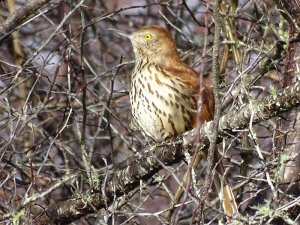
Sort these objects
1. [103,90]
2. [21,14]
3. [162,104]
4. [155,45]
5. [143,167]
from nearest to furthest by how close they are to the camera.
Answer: [143,167] < [21,14] < [162,104] < [155,45] < [103,90]

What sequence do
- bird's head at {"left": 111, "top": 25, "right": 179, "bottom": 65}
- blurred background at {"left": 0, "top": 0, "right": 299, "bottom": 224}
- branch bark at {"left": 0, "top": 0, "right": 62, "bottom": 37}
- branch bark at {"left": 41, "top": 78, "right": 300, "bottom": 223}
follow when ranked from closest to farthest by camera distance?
branch bark at {"left": 41, "top": 78, "right": 300, "bottom": 223}
blurred background at {"left": 0, "top": 0, "right": 299, "bottom": 224}
branch bark at {"left": 0, "top": 0, "right": 62, "bottom": 37}
bird's head at {"left": 111, "top": 25, "right": 179, "bottom": 65}

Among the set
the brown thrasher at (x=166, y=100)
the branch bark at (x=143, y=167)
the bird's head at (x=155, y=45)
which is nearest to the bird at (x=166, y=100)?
the brown thrasher at (x=166, y=100)

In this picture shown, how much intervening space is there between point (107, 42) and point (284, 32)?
3.60 meters

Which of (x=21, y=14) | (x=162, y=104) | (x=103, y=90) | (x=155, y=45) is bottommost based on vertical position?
(x=103, y=90)

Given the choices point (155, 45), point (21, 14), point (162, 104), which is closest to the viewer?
point (21, 14)

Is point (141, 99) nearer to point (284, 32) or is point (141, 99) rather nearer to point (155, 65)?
point (155, 65)

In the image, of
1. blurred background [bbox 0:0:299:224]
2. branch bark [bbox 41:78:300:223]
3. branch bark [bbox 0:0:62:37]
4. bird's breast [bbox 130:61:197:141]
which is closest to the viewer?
branch bark [bbox 41:78:300:223]

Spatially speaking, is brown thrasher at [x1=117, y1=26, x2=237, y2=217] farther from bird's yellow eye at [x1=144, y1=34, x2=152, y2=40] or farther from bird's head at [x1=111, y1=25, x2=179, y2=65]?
bird's yellow eye at [x1=144, y1=34, x2=152, y2=40]

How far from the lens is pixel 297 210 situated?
569cm

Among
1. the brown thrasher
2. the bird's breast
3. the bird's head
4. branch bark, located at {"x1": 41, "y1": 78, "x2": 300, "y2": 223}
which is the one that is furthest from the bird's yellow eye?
Result: branch bark, located at {"x1": 41, "y1": 78, "x2": 300, "y2": 223}

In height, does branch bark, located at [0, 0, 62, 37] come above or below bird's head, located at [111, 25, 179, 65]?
above

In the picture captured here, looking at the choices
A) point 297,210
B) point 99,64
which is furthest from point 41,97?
point 297,210

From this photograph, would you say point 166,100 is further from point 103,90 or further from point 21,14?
point 103,90

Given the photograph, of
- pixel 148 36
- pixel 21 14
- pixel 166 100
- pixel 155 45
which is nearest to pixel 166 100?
pixel 166 100
